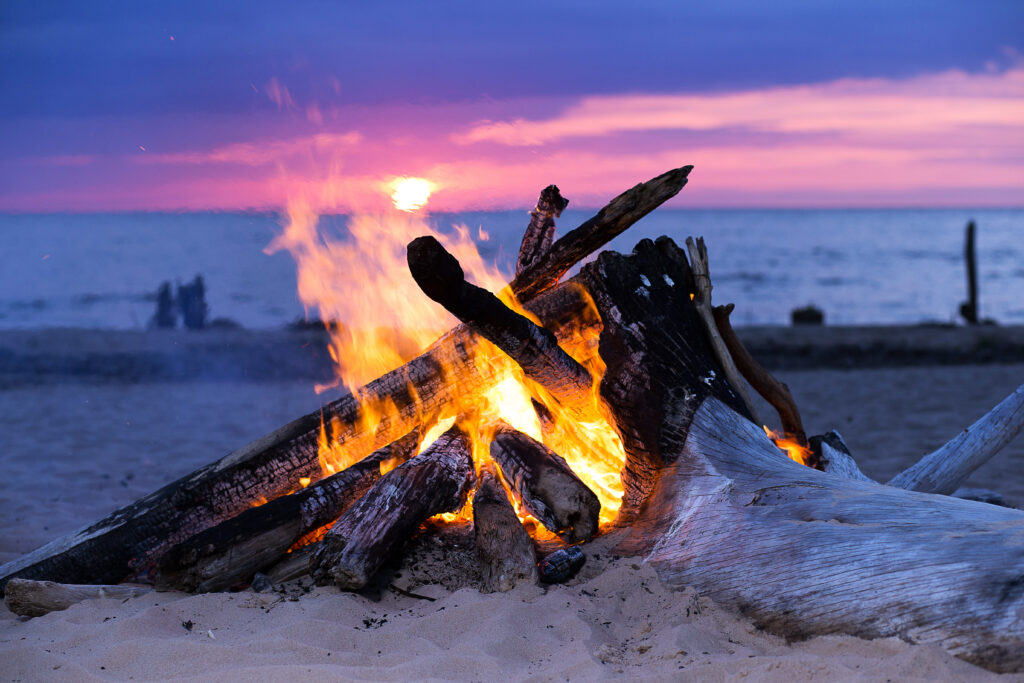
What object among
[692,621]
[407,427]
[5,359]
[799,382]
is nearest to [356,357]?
[407,427]

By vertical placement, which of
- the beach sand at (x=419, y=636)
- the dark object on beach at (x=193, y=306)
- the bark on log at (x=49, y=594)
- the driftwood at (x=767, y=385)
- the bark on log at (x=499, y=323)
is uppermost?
the dark object on beach at (x=193, y=306)

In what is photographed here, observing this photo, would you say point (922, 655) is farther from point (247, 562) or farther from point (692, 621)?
point (247, 562)

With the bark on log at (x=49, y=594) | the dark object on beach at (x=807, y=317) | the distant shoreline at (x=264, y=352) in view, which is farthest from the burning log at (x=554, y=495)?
the dark object on beach at (x=807, y=317)

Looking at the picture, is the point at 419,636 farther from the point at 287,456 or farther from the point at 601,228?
the point at 601,228

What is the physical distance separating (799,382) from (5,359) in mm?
11675

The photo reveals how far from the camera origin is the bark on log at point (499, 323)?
3.03 metres

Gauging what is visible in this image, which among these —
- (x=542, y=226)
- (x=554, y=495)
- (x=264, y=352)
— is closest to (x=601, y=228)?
(x=542, y=226)

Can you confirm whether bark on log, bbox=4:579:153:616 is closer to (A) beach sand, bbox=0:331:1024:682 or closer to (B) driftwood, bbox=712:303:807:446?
(A) beach sand, bbox=0:331:1024:682

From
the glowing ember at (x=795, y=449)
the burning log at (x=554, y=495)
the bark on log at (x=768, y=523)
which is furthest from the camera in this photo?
the glowing ember at (x=795, y=449)

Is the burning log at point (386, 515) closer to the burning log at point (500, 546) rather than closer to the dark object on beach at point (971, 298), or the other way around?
the burning log at point (500, 546)

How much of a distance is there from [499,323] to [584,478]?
1.18m

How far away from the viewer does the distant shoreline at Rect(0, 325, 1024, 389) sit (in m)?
12.2

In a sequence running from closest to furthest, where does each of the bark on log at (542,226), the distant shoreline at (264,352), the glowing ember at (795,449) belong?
the bark on log at (542,226), the glowing ember at (795,449), the distant shoreline at (264,352)

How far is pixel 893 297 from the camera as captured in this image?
31109 millimetres
